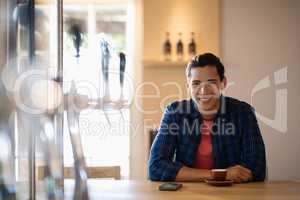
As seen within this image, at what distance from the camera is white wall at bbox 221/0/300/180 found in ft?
13.5

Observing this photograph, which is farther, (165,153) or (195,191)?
(165,153)

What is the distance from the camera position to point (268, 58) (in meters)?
4.14

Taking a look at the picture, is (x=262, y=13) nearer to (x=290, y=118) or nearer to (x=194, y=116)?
(x=290, y=118)

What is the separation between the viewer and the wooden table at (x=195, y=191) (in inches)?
65.6

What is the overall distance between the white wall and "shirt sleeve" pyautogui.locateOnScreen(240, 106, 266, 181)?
5.99 ft

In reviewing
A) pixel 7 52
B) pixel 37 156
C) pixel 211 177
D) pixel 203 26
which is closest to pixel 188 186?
pixel 211 177

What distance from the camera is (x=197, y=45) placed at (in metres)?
4.11

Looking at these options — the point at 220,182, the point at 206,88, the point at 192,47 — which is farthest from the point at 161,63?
the point at 220,182

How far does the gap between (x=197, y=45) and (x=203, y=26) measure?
19cm

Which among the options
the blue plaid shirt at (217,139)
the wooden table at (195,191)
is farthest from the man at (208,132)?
the wooden table at (195,191)

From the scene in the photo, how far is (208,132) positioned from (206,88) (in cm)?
23

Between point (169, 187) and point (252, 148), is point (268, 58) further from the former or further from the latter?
point (169, 187)

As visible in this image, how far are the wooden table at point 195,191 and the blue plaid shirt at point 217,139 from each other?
0.19m

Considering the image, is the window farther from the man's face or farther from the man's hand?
the man's hand
